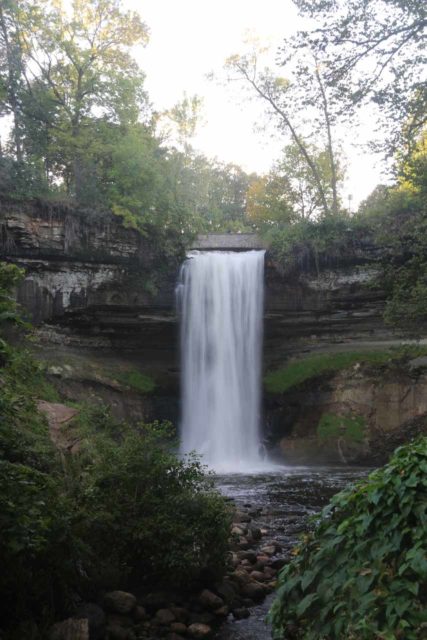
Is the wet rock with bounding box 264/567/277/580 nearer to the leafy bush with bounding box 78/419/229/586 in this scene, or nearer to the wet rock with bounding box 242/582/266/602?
the wet rock with bounding box 242/582/266/602

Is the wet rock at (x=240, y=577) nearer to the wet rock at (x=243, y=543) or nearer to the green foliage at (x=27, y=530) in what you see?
the wet rock at (x=243, y=543)

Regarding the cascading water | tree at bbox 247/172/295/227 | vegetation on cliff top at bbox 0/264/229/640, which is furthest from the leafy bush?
tree at bbox 247/172/295/227

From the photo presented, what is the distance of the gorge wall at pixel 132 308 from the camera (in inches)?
795

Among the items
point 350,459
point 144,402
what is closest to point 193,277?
point 144,402

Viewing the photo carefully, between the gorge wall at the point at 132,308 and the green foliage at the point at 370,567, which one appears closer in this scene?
the green foliage at the point at 370,567

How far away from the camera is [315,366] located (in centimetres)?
2152

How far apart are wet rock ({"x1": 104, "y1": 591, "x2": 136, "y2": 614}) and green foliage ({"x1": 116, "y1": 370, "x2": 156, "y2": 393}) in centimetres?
1518

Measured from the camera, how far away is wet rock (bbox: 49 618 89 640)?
4.97m

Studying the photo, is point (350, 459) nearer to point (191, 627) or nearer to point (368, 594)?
point (191, 627)

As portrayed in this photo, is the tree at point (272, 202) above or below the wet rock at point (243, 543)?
above

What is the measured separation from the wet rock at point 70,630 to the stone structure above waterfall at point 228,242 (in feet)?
62.8

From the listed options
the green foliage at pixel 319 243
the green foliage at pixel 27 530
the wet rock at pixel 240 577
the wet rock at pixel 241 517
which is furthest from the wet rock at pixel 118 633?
the green foliage at pixel 319 243

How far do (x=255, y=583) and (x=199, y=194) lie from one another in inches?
1326

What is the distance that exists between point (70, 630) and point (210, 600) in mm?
1786
